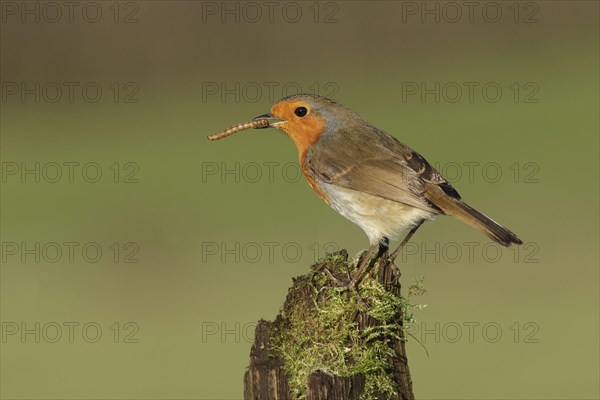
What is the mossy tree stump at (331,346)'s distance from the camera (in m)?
4.41

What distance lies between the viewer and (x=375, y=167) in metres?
6.45

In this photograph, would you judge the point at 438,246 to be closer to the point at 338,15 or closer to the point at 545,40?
the point at 338,15

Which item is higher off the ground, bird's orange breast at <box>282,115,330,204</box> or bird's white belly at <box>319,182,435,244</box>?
bird's orange breast at <box>282,115,330,204</box>

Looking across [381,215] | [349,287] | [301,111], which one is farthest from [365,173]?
[349,287]

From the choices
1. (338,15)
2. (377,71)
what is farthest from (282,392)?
(377,71)

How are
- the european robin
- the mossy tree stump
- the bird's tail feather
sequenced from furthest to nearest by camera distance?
1. the european robin
2. the bird's tail feather
3. the mossy tree stump

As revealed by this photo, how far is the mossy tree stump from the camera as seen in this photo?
14.5 ft

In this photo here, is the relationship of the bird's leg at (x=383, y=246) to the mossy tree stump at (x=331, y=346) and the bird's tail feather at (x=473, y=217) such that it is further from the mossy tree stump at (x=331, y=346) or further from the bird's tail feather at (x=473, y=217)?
the mossy tree stump at (x=331, y=346)

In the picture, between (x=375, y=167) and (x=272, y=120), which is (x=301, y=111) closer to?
(x=272, y=120)

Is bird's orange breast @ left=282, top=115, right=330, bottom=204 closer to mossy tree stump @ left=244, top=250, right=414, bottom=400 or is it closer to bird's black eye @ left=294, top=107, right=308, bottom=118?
bird's black eye @ left=294, top=107, right=308, bottom=118

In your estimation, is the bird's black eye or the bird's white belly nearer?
the bird's white belly

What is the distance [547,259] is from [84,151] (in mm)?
13649

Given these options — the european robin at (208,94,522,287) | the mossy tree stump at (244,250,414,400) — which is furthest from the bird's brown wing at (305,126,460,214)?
the mossy tree stump at (244,250,414,400)

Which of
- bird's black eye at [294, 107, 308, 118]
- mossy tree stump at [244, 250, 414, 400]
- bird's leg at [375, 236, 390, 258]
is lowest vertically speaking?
mossy tree stump at [244, 250, 414, 400]
